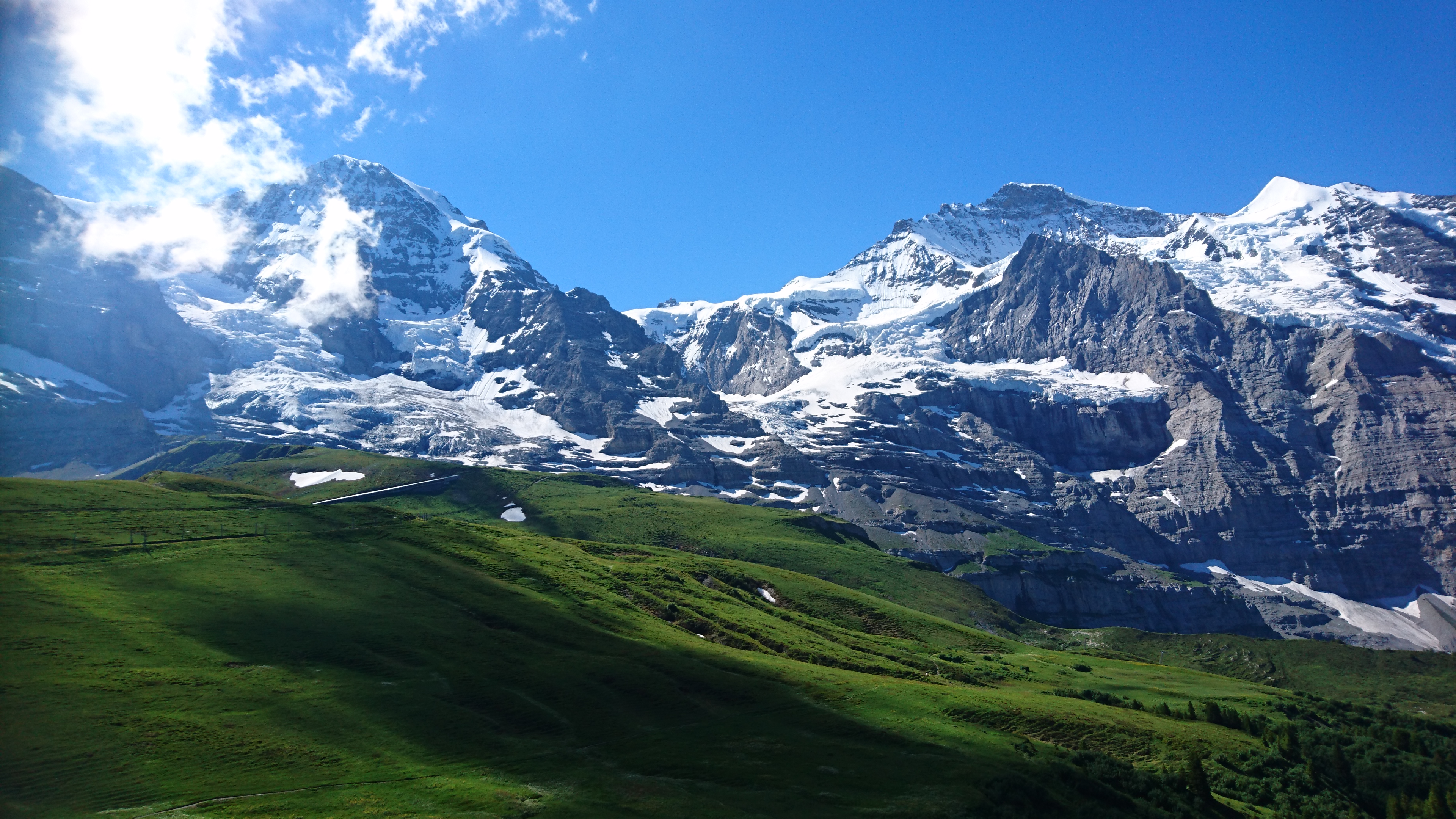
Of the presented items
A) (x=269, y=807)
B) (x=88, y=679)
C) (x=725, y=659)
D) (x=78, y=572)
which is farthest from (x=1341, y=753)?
(x=78, y=572)

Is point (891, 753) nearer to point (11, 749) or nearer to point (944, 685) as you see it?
point (944, 685)

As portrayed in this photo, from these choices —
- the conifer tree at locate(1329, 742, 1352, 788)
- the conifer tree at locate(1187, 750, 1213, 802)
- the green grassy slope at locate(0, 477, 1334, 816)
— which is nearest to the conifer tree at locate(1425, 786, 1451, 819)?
the conifer tree at locate(1329, 742, 1352, 788)

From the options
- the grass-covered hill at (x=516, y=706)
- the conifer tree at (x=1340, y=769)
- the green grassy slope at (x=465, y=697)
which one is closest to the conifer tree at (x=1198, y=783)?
the grass-covered hill at (x=516, y=706)

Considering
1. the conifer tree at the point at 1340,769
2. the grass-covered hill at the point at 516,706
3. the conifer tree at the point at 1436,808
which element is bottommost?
the conifer tree at the point at 1436,808

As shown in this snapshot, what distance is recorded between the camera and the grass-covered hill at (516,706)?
62875mm

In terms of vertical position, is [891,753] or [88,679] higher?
[88,679]

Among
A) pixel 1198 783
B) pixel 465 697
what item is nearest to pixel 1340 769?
pixel 1198 783

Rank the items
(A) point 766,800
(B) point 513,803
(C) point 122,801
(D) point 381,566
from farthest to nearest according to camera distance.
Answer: (D) point 381,566, (A) point 766,800, (B) point 513,803, (C) point 122,801

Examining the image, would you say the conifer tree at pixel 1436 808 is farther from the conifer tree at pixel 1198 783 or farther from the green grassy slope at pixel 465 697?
the conifer tree at pixel 1198 783

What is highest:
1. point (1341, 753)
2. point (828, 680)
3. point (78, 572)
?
point (78, 572)

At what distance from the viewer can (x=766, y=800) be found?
66.1 m

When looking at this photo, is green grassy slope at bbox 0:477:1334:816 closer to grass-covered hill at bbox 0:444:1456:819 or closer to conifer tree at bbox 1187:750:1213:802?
grass-covered hill at bbox 0:444:1456:819

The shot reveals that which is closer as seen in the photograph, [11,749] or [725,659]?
[11,749]

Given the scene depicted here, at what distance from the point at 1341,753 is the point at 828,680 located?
217ft
